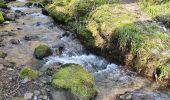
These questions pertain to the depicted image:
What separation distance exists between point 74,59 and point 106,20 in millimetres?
1712

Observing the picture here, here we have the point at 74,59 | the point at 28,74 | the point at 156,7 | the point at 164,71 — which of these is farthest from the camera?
the point at 156,7

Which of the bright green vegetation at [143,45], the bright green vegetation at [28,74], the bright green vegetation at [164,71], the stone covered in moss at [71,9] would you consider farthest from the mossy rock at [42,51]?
the bright green vegetation at [164,71]

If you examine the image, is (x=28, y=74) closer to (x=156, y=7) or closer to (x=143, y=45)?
(x=143, y=45)

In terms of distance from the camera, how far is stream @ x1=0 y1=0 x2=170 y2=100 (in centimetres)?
776

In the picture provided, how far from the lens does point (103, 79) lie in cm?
853

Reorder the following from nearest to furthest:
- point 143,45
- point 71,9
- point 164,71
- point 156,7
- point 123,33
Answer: point 164,71 < point 143,45 < point 123,33 < point 156,7 < point 71,9

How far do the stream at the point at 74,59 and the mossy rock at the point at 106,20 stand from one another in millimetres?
684

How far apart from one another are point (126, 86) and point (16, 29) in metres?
6.26

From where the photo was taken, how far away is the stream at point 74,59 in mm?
7756

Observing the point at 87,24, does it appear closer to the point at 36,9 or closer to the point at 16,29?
the point at 16,29

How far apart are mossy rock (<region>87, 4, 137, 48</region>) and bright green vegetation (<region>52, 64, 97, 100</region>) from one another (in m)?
2.21

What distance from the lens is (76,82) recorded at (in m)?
7.29

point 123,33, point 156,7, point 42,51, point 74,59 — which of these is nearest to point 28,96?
point 42,51

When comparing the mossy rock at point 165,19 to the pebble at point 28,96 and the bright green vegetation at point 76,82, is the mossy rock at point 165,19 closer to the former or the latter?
the bright green vegetation at point 76,82
